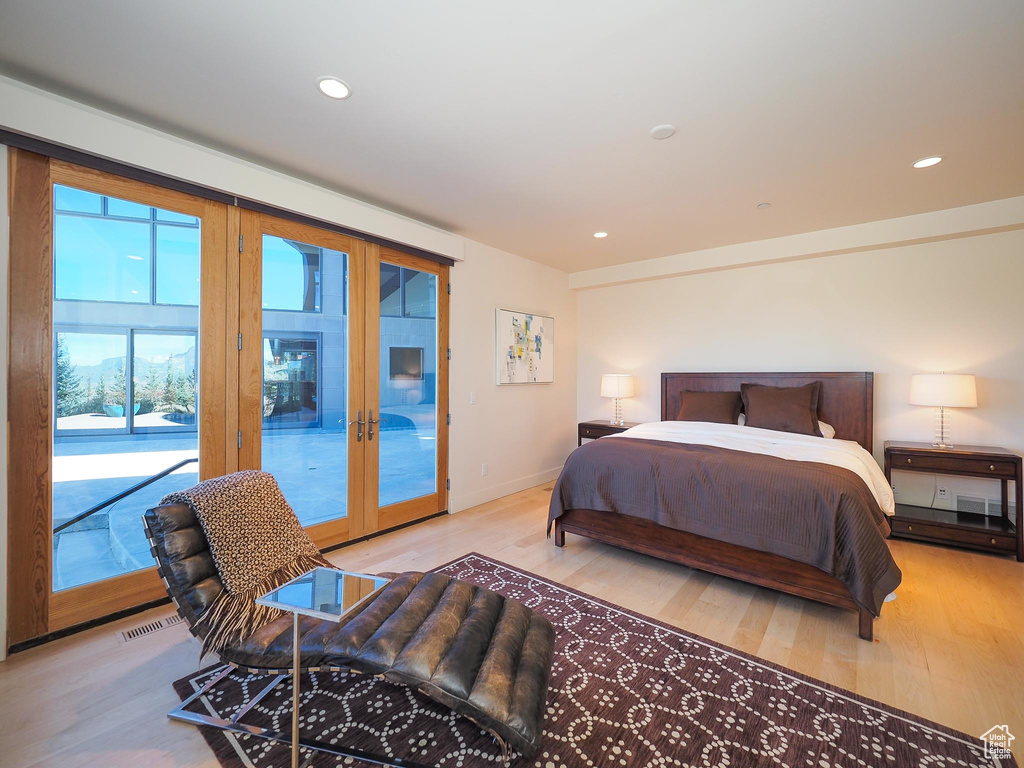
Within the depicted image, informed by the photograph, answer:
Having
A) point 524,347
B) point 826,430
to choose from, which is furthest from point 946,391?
point 524,347

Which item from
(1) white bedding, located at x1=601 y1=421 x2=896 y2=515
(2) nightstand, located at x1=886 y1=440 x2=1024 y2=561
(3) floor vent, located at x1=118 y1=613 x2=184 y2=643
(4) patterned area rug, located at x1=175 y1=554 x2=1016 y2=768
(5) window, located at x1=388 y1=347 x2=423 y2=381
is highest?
(5) window, located at x1=388 y1=347 x2=423 y2=381

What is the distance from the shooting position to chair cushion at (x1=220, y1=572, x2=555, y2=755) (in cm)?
142

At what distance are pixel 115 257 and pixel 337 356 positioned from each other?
4.45 ft

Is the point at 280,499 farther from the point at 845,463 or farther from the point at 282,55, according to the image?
the point at 845,463

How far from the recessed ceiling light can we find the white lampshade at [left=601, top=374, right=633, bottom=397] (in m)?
3.82

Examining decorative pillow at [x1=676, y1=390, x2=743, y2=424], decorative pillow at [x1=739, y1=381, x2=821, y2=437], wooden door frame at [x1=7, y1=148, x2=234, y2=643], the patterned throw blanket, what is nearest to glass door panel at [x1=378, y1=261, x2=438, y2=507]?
the patterned throw blanket

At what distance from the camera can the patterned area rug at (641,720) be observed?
1538 millimetres

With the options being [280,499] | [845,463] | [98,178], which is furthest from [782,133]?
[98,178]

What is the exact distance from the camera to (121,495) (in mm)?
2412

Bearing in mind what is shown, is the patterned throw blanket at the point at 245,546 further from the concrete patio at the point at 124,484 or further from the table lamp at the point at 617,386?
the table lamp at the point at 617,386

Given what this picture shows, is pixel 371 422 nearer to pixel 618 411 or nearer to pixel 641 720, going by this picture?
pixel 641 720

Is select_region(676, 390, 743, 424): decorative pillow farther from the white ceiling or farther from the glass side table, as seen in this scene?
the glass side table

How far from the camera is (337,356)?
3.35 m

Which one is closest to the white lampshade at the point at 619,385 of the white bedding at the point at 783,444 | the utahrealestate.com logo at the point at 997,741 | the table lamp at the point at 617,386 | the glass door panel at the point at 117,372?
the table lamp at the point at 617,386
